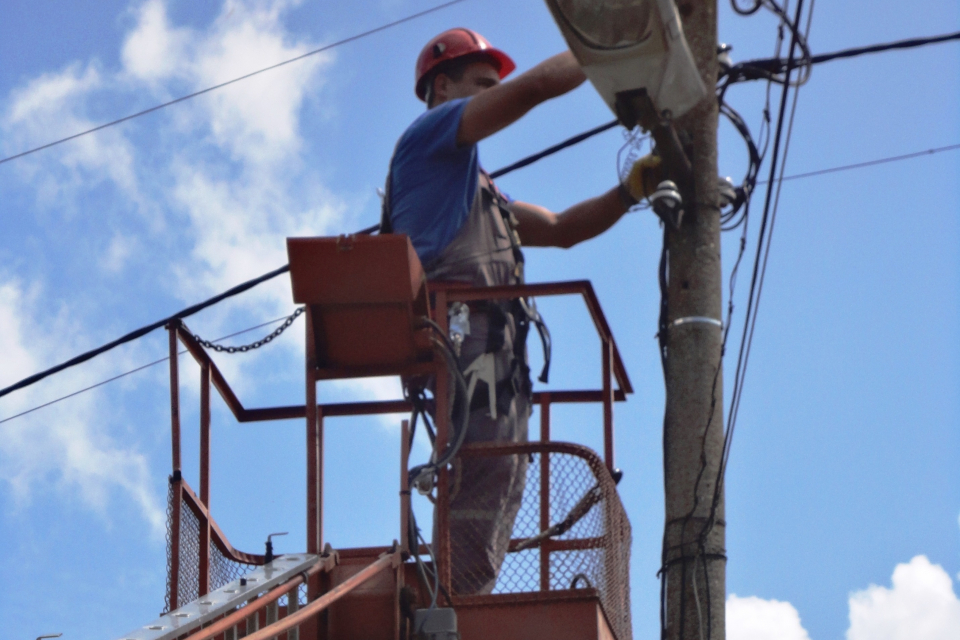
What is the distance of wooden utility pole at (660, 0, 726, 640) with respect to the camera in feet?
18.6

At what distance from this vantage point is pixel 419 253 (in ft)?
20.8

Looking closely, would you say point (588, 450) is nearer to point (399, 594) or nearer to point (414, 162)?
point (399, 594)

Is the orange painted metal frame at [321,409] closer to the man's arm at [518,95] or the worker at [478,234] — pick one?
the worker at [478,234]

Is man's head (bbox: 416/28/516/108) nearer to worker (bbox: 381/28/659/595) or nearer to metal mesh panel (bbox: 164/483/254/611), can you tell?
worker (bbox: 381/28/659/595)

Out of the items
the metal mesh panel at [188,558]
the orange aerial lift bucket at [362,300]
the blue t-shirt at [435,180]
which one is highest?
the blue t-shirt at [435,180]

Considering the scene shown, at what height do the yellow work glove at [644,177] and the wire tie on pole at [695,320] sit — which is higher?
the yellow work glove at [644,177]

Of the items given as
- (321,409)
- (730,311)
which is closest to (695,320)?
(730,311)

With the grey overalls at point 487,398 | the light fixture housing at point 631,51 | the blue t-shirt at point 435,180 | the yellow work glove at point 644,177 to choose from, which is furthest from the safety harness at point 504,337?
the light fixture housing at point 631,51

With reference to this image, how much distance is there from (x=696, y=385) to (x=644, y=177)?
121cm

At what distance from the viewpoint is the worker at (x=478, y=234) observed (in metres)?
5.83

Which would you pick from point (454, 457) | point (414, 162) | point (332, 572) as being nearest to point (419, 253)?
point (414, 162)

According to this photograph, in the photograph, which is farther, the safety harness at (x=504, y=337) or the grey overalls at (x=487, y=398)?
the safety harness at (x=504, y=337)

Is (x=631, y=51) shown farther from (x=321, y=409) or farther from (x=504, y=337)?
(x=321, y=409)

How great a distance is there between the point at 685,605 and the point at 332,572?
4.85 feet
